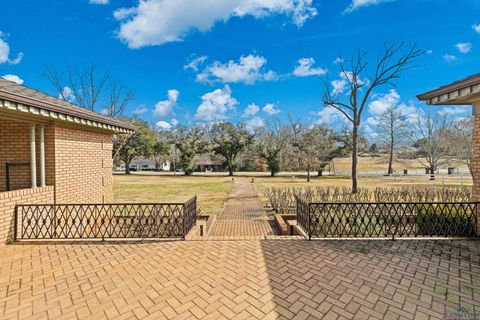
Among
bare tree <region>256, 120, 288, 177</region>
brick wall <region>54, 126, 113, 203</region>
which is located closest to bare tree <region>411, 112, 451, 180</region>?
bare tree <region>256, 120, 288, 177</region>

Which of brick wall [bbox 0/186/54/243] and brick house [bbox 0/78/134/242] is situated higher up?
brick house [bbox 0/78/134/242]

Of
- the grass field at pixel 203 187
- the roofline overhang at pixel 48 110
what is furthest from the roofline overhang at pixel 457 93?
the grass field at pixel 203 187

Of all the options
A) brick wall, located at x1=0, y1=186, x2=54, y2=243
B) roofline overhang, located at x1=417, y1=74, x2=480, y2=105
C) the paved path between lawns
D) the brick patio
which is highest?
roofline overhang, located at x1=417, y1=74, x2=480, y2=105

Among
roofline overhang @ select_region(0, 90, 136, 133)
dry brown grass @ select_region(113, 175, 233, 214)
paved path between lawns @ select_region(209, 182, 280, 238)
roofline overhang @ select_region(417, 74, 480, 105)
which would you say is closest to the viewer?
roofline overhang @ select_region(0, 90, 136, 133)

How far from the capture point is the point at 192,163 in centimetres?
3850

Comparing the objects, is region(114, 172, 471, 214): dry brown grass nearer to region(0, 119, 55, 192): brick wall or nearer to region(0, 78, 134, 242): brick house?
region(0, 78, 134, 242): brick house

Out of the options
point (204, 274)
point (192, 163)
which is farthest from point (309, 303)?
point (192, 163)

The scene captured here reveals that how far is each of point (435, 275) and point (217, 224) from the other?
6.32 m

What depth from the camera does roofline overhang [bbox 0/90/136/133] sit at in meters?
3.83

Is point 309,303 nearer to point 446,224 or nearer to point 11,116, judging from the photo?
point 446,224

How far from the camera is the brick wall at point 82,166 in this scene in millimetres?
5728

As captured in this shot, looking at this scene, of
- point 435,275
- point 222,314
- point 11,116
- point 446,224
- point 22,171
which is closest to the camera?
point 222,314

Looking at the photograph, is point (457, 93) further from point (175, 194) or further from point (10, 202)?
point (175, 194)

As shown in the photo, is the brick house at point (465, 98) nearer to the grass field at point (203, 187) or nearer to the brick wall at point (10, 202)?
the grass field at point (203, 187)
